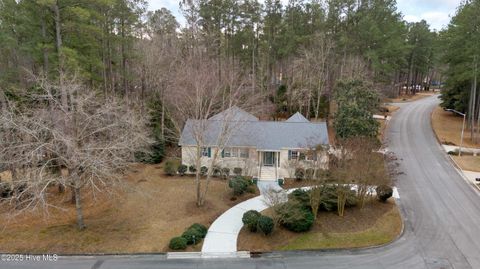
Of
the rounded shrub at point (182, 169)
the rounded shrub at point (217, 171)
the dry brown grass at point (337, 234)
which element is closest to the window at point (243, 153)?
the rounded shrub at point (217, 171)

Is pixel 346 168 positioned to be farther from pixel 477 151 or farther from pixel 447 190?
pixel 477 151

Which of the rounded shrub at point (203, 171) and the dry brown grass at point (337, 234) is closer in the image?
the dry brown grass at point (337, 234)

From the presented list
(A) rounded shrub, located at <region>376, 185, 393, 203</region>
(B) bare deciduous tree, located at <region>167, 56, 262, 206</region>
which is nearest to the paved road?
(A) rounded shrub, located at <region>376, 185, 393, 203</region>

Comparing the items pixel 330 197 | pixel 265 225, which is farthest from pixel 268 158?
pixel 265 225

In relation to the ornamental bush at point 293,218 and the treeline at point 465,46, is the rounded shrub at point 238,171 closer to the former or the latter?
the ornamental bush at point 293,218

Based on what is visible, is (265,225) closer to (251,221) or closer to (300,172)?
(251,221)
